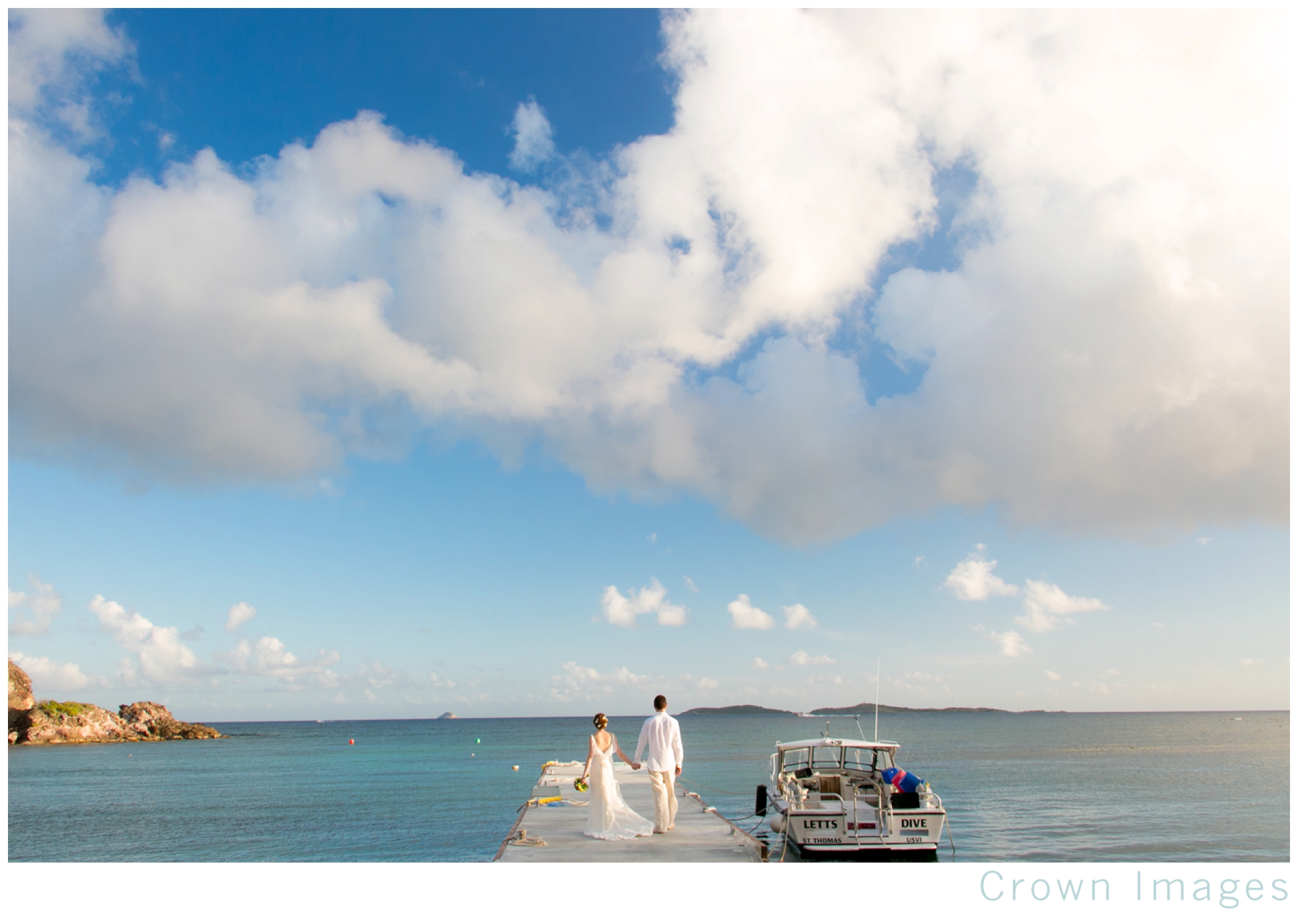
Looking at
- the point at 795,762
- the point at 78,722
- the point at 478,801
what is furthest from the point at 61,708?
the point at 795,762

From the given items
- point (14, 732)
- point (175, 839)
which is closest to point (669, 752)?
point (175, 839)

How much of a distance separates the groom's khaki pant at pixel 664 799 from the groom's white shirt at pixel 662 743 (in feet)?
0.89

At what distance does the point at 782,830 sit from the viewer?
1627cm

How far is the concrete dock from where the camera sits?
465 inches

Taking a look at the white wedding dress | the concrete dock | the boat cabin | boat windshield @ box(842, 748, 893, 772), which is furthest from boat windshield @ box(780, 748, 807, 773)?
the white wedding dress

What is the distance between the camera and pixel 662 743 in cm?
1233

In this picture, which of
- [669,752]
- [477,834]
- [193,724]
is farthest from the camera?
[193,724]

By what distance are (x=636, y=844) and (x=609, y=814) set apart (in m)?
0.62

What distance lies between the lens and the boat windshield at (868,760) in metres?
18.9

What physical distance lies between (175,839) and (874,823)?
2609 cm

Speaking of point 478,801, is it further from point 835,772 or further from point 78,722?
point 78,722

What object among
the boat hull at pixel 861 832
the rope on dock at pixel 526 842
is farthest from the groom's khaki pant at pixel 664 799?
the boat hull at pixel 861 832
